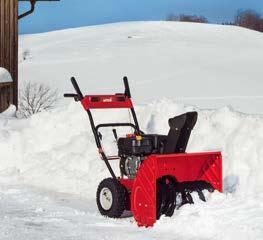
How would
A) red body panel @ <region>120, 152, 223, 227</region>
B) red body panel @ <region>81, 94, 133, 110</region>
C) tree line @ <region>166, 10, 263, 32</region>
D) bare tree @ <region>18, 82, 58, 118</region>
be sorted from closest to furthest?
red body panel @ <region>120, 152, 223, 227</region>, red body panel @ <region>81, 94, 133, 110</region>, bare tree @ <region>18, 82, 58, 118</region>, tree line @ <region>166, 10, 263, 32</region>

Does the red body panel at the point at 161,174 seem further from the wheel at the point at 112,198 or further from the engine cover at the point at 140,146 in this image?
the engine cover at the point at 140,146

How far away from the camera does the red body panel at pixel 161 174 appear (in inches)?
253

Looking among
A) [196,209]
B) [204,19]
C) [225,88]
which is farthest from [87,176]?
[204,19]

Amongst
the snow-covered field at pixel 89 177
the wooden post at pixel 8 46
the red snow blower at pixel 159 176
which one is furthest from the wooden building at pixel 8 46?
the red snow blower at pixel 159 176

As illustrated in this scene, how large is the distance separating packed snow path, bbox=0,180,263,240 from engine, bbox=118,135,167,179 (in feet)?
1.87

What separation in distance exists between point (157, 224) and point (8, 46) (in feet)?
36.8

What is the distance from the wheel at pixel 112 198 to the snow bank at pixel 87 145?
4.16ft

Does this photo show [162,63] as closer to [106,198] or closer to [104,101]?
[104,101]

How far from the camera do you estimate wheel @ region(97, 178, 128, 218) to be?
6914 mm

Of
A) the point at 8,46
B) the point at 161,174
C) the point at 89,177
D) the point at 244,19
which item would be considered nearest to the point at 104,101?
the point at 161,174

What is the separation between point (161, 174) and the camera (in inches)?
255

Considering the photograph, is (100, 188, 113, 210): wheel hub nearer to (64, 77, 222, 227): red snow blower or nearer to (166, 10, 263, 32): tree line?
(64, 77, 222, 227): red snow blower

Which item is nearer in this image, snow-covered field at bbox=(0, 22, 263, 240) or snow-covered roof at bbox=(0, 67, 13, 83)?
snow-covered field at bbox=(0, 22, 263, 240)

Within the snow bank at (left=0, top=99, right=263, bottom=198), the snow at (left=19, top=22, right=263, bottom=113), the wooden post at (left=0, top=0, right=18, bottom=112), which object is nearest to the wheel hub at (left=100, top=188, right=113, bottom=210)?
the snow bank at (left=0, top=99, right=263, bottom=198)
